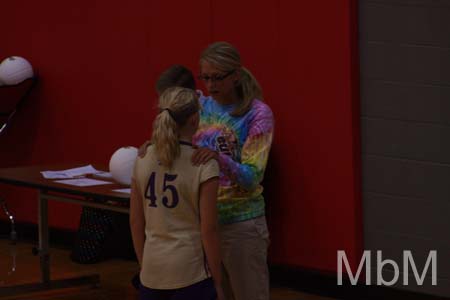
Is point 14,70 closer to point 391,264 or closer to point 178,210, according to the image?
point 391,264

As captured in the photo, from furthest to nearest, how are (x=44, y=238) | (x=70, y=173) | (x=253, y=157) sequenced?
1. (x=44, y=238)
2. (x=70, y=173)
3. (x=253, y=157)

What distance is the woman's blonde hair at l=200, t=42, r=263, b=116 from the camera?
3.84 metres

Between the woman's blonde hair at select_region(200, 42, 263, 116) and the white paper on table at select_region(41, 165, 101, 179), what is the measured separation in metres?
A: 1.61

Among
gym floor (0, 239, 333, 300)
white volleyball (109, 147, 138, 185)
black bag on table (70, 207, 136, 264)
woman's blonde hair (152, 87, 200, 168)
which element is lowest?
gym floor (0, 239, 333, 300)

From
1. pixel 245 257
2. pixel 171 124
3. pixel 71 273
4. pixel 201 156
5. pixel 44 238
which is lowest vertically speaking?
pixel 71 273

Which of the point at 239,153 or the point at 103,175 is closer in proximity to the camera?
the point at 239,153

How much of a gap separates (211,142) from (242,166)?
22cm

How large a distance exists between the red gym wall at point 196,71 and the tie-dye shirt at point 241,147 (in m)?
1.37

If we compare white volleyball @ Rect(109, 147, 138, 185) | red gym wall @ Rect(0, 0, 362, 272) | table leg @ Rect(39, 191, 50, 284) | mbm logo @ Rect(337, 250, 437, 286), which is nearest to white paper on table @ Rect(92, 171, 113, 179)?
white volleyball @ Rect(109, 147, 138, 185)

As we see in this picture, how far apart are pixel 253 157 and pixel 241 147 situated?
0.10 metres

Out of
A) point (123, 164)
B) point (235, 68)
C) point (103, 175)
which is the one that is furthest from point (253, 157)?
point (103, 175)

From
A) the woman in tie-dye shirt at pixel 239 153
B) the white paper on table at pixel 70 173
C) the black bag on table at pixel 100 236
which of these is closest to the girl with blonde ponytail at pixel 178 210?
the woman in tie-dye shirt at pixel 239 153

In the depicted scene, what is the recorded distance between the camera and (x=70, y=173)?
5281 mm

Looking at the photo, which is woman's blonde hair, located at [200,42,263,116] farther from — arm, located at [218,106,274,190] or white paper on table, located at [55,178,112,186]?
white paper on table, located at [55,178,112,186]
